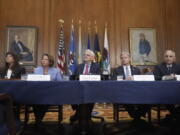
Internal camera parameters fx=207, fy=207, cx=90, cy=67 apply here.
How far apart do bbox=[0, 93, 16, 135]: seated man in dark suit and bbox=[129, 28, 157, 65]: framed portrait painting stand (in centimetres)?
548

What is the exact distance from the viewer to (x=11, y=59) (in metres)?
3.94

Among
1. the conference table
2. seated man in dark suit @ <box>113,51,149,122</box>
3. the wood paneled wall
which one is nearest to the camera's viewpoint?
the conference table

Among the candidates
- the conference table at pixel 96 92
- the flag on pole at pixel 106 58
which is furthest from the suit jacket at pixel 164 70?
the flag on pole at pixel 106 58

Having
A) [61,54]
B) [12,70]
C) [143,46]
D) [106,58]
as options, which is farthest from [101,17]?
[12,70]

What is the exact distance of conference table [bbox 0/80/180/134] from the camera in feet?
6.82

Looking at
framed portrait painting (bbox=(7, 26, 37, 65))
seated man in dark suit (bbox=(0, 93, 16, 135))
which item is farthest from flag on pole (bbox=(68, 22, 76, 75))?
seated man in dark suit (bbox=(0, 93, 16, 135))

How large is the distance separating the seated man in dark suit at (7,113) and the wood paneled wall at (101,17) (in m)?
5.06

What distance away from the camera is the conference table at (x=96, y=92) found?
2078mm

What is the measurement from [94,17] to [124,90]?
5.11 meters

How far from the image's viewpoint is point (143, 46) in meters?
6.75

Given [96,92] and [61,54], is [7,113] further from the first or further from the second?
[61,54]

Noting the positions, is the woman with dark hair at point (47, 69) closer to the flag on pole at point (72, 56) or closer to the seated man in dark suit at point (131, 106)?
the seated man in dark suit at point (131, 106)

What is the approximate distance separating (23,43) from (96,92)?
5.04m

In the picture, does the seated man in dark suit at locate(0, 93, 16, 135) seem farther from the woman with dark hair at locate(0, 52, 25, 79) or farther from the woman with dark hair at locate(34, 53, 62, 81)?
the woman with dark hair at locate(0, 52, 25, 79)
